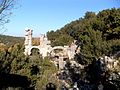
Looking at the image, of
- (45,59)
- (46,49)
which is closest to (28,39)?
(46,49)

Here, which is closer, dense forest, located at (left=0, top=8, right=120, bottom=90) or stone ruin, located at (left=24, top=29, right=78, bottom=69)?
dense forest, located at (left=0, top=8, right=120, bottom=90)

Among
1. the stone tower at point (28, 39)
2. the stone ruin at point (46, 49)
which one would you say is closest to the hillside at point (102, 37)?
the stone ruin at point (46, 49)

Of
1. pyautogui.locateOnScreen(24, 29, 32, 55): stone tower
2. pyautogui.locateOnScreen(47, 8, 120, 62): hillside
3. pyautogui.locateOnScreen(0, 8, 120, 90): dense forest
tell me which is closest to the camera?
pyautogui.locateOnScreen(0, 8, 120, 90): dense forest

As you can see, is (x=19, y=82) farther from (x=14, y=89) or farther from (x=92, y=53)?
(x=92, y=53)

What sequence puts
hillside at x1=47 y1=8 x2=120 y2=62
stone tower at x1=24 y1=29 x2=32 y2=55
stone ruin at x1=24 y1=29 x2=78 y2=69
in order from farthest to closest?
stone tower at x1=24 y1=29 x2=32 y2=55 → stone ruin at x1=24 y1=29 x2=78 y2=69 → hillside at x1=47 y1=8 x2=120 y2=62

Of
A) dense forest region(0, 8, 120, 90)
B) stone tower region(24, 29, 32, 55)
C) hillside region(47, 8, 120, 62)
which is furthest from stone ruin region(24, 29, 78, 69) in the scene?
hillside region(47, 8, 120, 62)

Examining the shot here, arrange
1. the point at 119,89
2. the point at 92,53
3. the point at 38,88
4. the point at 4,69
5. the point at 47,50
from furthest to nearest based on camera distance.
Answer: the point at 47,50 < the point at 92,53 < the point at 38,88 < the point at 4,69 < the point at 119,89

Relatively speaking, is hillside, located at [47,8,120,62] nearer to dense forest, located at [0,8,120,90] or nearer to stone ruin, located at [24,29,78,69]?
dense forest, located at [0,8,120,90]

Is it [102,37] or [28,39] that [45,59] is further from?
[28,39]

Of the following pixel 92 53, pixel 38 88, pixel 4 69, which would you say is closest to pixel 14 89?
pixel 4 69

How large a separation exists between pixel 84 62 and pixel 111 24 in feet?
29.1

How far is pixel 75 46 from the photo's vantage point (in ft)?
176

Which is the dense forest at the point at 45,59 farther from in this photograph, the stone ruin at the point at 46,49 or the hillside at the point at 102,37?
the stone ruin at the point at 46,49

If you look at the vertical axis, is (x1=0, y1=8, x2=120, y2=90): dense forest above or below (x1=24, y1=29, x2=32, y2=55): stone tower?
below
